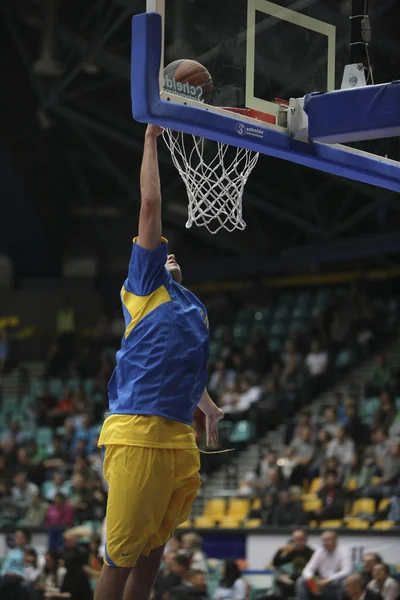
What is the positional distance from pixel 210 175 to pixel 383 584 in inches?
203

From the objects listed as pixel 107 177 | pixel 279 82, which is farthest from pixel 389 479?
pixel 107 177

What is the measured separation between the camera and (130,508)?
5891 mm

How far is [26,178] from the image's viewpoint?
25.2 m

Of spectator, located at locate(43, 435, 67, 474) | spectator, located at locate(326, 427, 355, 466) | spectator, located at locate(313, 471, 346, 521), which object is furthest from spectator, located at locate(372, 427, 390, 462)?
spectator, located at locate(43, 435, 67, 474)

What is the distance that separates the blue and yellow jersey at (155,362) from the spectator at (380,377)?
44.3 feet

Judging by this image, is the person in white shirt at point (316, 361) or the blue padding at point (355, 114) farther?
the person in white shirt at point (316, 361)

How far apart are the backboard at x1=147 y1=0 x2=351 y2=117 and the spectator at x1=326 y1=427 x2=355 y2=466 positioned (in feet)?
32.3

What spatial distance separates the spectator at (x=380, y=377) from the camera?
19281mm

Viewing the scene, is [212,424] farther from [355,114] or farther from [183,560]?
[183,560]

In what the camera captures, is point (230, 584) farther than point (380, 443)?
No

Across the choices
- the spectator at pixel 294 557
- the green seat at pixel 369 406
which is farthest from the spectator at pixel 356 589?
the green seat at pixel 369 406

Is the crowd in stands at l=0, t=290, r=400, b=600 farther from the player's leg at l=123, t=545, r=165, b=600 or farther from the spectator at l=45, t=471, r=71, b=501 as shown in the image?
the player's leg at l=123, t=545, r=165, b=600

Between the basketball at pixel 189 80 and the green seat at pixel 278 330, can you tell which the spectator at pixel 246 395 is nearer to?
the green seat at pixel 278 330

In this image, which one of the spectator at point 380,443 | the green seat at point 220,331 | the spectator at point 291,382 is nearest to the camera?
the spectator at point 380,443
